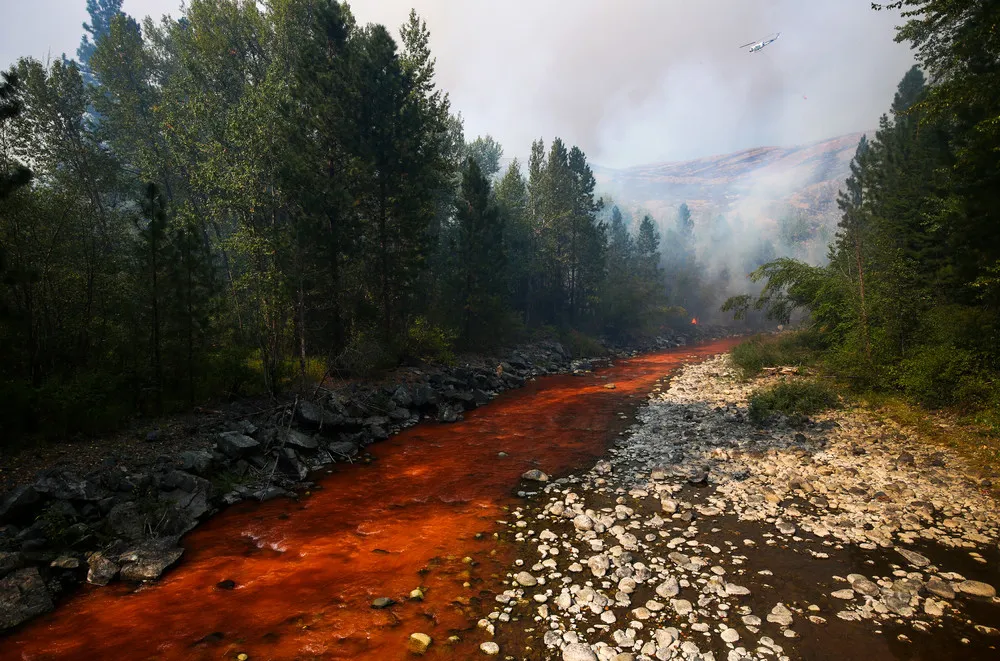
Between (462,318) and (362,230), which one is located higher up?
(362,230)

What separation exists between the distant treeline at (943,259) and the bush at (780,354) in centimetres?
148

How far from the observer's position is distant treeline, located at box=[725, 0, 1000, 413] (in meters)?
10.3

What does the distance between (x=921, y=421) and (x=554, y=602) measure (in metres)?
12.4

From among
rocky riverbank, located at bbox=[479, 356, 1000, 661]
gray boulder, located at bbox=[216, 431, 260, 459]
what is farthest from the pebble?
gray boulder, located at bbox=[216, 431, 260, 459]

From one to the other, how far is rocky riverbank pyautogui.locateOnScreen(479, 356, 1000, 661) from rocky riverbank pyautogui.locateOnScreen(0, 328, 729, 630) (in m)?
6.72

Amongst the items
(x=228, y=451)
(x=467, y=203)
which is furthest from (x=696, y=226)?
(x=228, y=451)

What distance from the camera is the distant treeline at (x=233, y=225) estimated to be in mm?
11875

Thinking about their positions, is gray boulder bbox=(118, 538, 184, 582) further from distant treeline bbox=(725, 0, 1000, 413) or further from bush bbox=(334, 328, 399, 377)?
distant treeline bbox=(725, 0, 1000, 413)

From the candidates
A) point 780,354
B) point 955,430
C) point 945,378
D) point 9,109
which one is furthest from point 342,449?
point 780,354

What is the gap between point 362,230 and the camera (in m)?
20.6

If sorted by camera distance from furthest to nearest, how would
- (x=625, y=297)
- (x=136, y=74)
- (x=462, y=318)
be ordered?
(x=625, y=297) < (x=136, y=74) < (x=462, y=318)

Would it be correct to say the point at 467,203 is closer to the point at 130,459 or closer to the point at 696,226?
the point at 130,459

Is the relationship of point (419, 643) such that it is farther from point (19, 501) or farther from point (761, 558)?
point (19, 501)

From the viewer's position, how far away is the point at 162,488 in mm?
9609
